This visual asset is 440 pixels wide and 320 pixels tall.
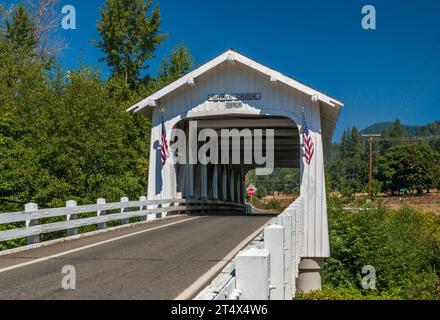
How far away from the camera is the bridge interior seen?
20078 millimetres

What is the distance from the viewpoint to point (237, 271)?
3.89 meters

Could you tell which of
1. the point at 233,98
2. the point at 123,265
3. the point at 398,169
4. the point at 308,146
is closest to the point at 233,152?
the point at 233,98

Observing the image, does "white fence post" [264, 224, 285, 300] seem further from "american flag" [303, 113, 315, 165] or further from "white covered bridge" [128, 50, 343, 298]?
"american flag" [303, 113, 315, 165]

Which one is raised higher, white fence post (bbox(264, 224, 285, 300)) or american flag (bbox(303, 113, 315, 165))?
american flag (bbox(303, 113, 315, 165))

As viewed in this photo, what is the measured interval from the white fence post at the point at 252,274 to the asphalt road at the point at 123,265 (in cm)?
229

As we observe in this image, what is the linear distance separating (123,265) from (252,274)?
4.80 meters

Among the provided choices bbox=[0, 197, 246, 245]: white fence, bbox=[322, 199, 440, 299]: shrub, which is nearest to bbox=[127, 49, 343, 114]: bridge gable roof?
bbox=[0, 197, 246, 245]: white fence

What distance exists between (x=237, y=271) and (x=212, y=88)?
1446 cm

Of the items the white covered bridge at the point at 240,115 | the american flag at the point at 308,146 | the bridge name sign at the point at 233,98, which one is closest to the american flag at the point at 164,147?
the white covered bridge at the point at 240,115

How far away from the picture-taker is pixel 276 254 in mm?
5656

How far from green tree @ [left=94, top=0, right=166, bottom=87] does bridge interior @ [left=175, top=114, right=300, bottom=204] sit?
13.2m

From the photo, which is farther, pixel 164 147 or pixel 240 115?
pixel 240 115

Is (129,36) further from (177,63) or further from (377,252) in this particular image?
(377,252)

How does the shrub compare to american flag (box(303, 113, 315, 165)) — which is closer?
american flag (box(303, 113, 315, 165))
